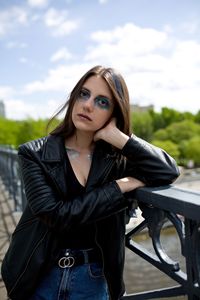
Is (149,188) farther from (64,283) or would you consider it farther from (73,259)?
(64,283)

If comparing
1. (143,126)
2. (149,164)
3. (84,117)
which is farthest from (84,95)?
(143,126)

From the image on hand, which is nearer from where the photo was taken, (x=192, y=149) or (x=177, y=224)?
(x=177, y=224)

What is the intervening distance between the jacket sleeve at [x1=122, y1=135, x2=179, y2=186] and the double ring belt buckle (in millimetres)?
487

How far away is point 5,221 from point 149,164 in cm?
380

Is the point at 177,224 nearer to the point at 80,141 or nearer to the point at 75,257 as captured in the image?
the point at 75,257

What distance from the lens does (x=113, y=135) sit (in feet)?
5.98

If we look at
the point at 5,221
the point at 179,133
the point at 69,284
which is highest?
the point at 69,284

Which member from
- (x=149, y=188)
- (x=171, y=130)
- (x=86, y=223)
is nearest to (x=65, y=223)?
(x=86, y=223)

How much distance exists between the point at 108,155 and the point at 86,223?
395mm

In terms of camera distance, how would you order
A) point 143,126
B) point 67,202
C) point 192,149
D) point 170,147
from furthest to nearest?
point 143,126
point 192,149
point 170,147
point 67,202

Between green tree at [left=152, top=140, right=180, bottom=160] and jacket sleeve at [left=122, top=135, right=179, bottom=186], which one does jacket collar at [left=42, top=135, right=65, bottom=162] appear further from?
green tree at [left=152, top=140, right=180, bottom=160]

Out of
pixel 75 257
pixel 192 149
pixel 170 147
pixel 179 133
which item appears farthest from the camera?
pixel 179 133

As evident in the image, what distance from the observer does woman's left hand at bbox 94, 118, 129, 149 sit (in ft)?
5.92

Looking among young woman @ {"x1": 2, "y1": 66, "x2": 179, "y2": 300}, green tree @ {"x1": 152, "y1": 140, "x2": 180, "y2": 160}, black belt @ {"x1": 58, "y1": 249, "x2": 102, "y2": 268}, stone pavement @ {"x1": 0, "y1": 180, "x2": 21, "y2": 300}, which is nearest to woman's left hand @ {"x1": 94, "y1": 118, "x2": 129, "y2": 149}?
young woman @ {"x1": 2, "y1": 66, "x2": 179, "y2": 300}
